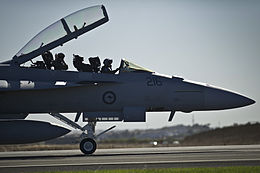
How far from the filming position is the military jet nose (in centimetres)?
1767

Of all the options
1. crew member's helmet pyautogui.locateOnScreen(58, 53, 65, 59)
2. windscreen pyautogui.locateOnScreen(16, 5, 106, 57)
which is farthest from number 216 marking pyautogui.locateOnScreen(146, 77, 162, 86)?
crew member's helmet pyautogui.locateOnScreen(58, 53, 65, 59)

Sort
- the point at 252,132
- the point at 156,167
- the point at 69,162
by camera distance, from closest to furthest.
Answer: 1. the point at 156,167
2. the point at 69,162
3. the point at 252,132

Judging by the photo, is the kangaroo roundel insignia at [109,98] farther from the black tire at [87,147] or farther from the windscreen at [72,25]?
the windscreen at [72,25]

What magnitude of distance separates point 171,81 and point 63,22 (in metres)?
4.41

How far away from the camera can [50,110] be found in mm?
17828

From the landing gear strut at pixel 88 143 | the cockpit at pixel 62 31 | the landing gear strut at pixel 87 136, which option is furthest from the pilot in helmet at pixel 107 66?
the landing gear strut at pixel 88 143

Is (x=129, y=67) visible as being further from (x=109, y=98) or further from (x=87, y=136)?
(x=87, y=136)

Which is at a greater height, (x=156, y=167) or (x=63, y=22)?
(x=63, y=22)

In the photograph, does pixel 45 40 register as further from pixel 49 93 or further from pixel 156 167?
pixel 156 167

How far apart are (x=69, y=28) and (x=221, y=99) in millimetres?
5988

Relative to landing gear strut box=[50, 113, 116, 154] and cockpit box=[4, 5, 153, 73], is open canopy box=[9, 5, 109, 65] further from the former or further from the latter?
landing gear strut box=[50, 113, 116, 154]

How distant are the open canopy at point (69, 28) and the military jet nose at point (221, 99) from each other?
4586 mm

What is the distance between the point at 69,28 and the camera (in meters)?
17.6

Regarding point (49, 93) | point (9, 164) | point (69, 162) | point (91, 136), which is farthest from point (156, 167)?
point (49, 93)
